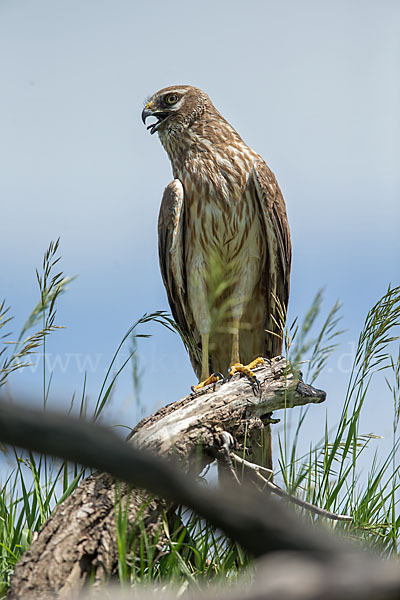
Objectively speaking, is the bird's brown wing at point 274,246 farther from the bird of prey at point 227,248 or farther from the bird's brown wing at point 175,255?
the bird's brown wing at point 175,255

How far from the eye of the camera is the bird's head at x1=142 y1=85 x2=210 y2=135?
520 centimetres

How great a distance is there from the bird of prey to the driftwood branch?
115 cm

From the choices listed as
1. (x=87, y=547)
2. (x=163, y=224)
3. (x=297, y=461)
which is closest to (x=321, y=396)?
Answer: (x=297, y=461)

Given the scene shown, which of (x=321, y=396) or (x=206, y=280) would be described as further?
(x=206, y=280)

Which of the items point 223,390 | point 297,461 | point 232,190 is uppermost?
point 232,190

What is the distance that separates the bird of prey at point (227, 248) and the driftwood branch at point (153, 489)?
45.1 inches

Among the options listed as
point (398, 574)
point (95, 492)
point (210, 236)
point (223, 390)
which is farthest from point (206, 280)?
point (398, 574)

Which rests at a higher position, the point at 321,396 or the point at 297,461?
the point at 321,396

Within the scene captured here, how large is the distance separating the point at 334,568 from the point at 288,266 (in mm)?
4396

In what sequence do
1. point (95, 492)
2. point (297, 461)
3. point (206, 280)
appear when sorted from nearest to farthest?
point (95, 492)
point (297, 461)
point (206, 280)

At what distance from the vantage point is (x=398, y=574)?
43cm

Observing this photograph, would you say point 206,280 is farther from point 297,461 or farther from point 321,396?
point 297,461

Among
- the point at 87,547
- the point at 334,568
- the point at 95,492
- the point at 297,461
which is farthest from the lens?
the point at 297,461

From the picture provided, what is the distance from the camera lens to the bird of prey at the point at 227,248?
4617 mm
